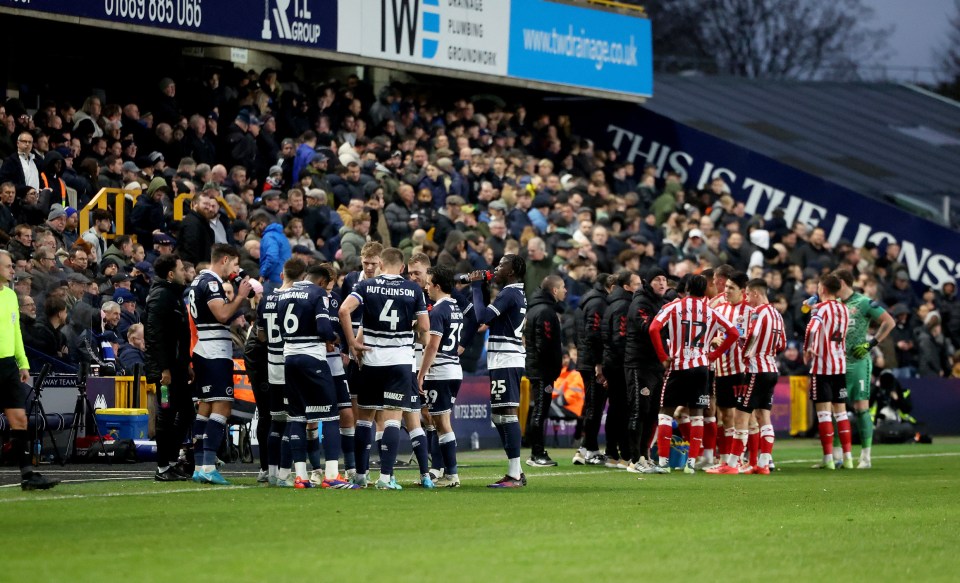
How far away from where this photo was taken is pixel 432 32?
30688 millimetres

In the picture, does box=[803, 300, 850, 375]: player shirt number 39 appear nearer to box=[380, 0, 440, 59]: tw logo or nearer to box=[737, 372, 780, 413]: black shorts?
box=[737, 372, 780, 413]: black shorts

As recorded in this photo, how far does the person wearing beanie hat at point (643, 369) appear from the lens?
18922mm

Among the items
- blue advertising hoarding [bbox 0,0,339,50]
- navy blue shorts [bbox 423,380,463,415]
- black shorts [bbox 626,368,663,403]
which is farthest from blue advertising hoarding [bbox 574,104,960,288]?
navy blue shorts [bbox 423,380,463,415]

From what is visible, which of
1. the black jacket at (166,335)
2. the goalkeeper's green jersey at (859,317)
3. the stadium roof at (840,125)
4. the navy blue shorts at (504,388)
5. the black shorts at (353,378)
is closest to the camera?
the black shorts at (353,378)

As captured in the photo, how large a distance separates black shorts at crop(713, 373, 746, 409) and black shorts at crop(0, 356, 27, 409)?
28.8ft

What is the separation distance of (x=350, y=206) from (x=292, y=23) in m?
5.42

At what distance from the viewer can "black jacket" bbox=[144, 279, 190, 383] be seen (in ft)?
51.3

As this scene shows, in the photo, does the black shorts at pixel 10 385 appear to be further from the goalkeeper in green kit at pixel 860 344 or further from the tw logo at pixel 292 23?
the tw logo at pixel 292 23

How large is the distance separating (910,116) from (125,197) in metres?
32.5

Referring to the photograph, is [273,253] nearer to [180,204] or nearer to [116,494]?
[180,204]

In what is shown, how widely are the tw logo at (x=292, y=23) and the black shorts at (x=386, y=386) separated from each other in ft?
44.4

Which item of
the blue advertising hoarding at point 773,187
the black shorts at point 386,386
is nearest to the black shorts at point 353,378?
the black shorts at point 386,386

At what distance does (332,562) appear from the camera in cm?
949

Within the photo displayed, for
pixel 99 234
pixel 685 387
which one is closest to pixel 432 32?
pixel 99 234
